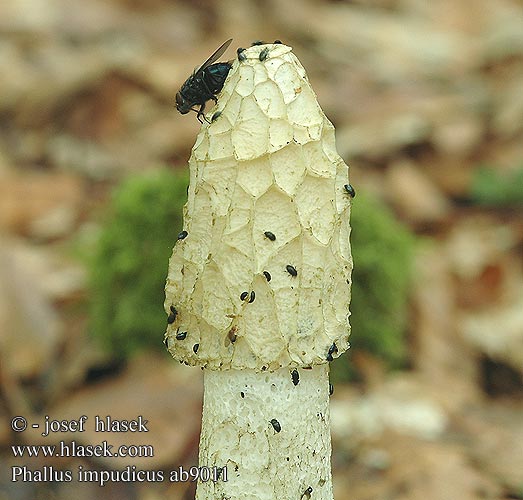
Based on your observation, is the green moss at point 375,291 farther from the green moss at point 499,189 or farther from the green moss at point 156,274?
the green moss at point 499,189

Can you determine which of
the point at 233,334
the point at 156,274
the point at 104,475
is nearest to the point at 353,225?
the point at 156,274

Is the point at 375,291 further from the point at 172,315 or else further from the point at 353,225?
the point at 172,315

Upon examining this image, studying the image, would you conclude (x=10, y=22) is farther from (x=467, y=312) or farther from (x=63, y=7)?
(x=467, y=312)

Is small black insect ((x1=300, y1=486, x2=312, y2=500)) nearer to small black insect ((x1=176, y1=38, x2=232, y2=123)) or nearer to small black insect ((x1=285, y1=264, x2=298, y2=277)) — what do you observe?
small black insect ((x1=285, y1=264, x2=298, y2=277))

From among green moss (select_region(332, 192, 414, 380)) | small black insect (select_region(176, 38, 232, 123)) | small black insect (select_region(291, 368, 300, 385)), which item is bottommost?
small black insect (select_region(291, 368, 300, 385))

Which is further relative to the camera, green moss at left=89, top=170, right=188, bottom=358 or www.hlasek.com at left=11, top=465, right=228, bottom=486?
green moss at left=89, top=170, right=188, bottom=358

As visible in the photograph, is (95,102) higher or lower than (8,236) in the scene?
higher

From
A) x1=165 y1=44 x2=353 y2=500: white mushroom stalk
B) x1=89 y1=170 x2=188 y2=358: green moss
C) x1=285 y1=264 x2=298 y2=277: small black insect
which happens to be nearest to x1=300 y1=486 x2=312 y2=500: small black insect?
x1=165 y1=44 x2=353 y2=500: white mushroom stalk

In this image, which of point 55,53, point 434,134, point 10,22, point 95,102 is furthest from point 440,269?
point 10,22
